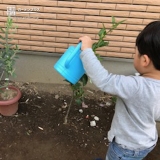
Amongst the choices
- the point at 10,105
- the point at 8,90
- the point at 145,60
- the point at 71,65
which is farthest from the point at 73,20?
the point at 145,60

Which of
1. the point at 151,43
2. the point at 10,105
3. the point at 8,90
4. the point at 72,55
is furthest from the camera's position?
the point at 8,90

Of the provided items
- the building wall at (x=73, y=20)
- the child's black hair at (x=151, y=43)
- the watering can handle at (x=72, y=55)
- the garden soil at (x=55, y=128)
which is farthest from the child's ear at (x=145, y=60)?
the building wall at (x=73, y=20)

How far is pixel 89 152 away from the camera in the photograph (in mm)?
2699

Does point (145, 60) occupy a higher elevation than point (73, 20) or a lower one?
higher

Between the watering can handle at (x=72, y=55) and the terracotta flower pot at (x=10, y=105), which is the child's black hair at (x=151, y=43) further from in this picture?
the terracotta flower pot at (x=10, y=105)

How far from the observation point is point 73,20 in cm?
307

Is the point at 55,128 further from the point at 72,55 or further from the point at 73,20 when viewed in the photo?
the point at 72,55

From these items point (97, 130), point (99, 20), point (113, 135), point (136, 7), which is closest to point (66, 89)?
point (97, 130)

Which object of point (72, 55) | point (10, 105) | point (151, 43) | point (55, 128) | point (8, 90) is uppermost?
point (151, 43)

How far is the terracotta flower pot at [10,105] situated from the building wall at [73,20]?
27.1 inches

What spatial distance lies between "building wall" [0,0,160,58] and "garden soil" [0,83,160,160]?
2.12 feet

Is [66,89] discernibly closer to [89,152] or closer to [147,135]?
[89,152]

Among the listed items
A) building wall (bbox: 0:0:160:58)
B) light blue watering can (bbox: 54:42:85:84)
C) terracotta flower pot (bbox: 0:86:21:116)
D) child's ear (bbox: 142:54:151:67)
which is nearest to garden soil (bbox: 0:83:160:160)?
terracotta flower pot (bbox: 0:86:21:116)

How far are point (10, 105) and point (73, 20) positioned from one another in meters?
1.30
